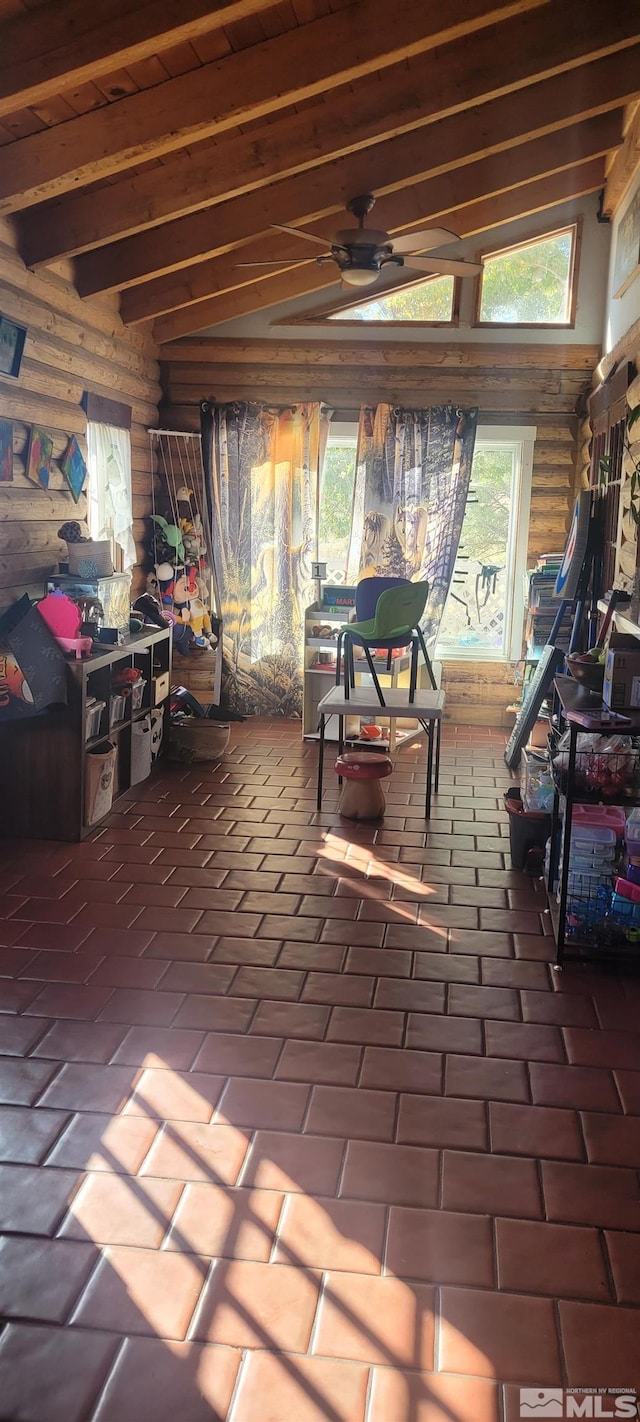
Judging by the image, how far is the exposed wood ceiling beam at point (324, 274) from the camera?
250 inches

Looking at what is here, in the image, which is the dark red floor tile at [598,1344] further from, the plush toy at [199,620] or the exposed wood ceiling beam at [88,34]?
the plush toy at [199,620]

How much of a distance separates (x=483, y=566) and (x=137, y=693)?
3.05 m

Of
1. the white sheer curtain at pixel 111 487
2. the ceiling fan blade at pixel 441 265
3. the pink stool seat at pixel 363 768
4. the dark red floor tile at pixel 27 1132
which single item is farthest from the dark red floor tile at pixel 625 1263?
the white sheer curtain at pixel 111 487

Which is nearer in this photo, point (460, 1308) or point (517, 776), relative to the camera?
point (460, 1308)

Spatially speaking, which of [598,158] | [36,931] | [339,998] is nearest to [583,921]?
[339,998]

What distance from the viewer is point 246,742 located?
6.83m

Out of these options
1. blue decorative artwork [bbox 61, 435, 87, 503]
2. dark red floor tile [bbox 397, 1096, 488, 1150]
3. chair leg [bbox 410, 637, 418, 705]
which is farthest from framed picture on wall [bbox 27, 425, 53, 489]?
dark red floor tile [bbox 397, 1096, 488, 1150]

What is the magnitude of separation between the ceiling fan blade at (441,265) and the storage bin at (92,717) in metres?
2.61

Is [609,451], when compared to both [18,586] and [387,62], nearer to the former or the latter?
[387,62]

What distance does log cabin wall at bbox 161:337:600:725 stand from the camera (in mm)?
7020

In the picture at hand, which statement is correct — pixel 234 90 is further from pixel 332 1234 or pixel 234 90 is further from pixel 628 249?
pixel 332 1234

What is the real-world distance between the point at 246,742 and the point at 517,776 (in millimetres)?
1872

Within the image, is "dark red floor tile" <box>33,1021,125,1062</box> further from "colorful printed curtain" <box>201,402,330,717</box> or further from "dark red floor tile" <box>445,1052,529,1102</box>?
"colorful printed curtain" <box>201,402,330,717</box>

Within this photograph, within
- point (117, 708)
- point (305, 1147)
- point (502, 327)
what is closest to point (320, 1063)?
point (305, 1147)
